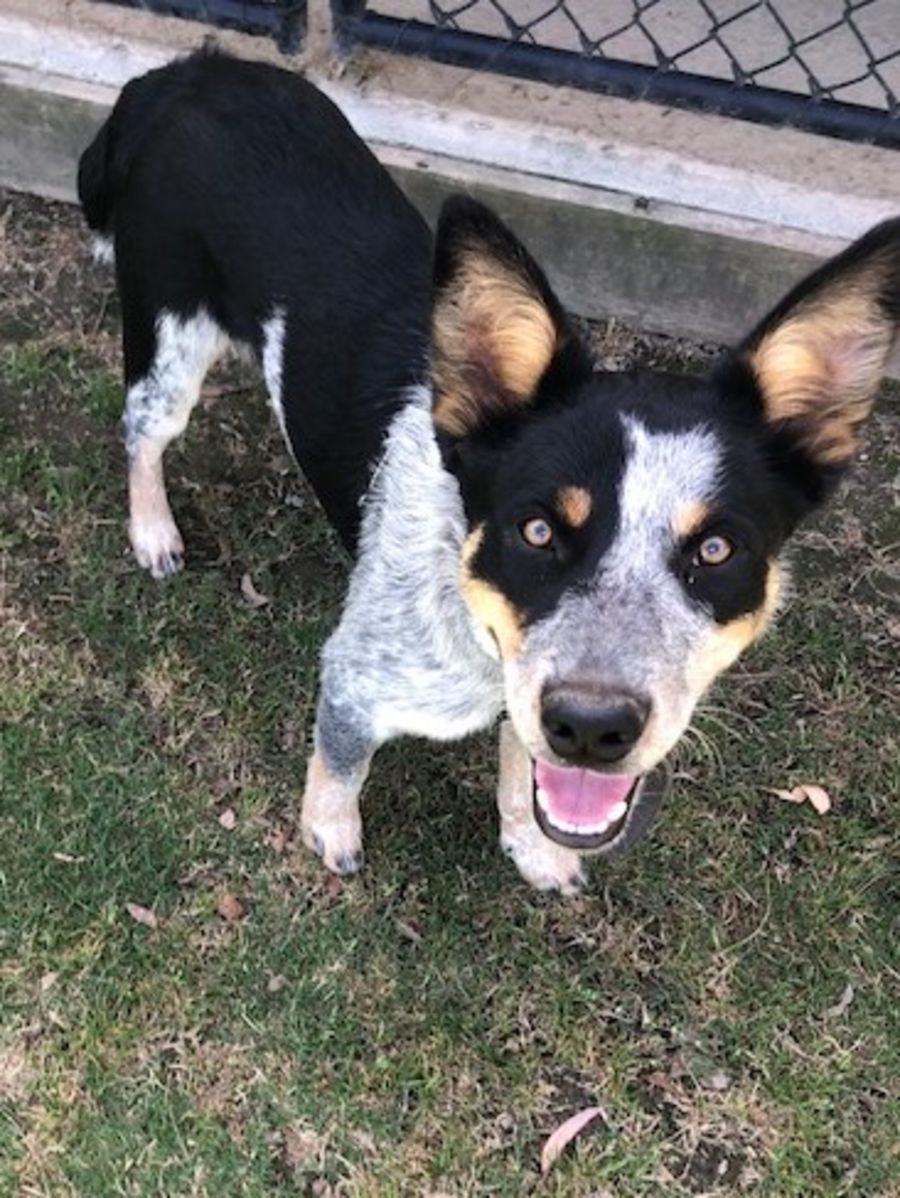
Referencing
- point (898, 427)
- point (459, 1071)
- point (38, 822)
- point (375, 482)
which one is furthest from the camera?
point (898, 427)

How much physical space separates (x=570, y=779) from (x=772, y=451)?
75 centimetres

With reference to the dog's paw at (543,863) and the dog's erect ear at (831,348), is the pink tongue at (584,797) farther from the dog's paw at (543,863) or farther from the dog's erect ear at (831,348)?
the dog's paw at (543,863)

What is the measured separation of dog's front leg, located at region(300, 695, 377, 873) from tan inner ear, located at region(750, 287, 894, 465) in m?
1.25

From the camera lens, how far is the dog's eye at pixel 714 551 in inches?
103

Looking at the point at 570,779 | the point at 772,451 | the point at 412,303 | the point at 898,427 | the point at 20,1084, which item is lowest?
the point at 20,1084

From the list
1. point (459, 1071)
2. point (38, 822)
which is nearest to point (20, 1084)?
point (38, 822)

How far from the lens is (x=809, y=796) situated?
4.08m

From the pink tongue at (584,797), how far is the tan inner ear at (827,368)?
76 cm

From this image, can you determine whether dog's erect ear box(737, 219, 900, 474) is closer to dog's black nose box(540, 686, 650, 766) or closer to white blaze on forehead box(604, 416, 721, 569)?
white blaze on forehead box(604, 416, 721, 569)

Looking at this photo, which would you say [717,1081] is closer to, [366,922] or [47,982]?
[366,922]

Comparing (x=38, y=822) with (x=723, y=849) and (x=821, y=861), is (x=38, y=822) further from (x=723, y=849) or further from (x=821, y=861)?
(x=821, y=861)

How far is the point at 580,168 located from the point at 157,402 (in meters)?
1.52

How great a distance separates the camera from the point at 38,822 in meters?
3.88

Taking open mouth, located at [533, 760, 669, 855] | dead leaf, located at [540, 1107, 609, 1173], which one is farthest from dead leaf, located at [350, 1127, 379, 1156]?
open mouth, located at [533, 760, 669, 855]
